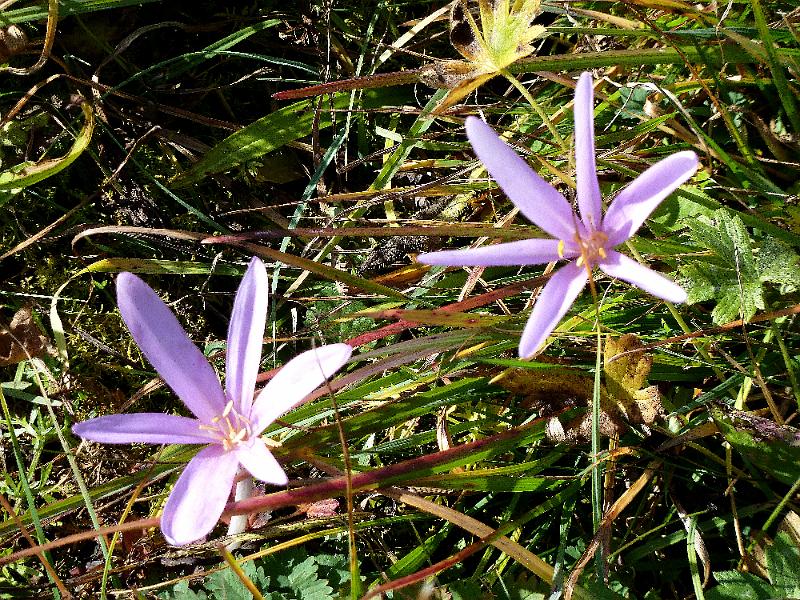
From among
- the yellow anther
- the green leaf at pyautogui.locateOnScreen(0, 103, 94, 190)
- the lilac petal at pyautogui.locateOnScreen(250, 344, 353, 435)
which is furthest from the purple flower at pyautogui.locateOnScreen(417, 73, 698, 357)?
the green leaf at pyautogui.locateOnScreen(0, 103, 94, 190)

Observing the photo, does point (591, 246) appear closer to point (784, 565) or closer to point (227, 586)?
point (784, 565)

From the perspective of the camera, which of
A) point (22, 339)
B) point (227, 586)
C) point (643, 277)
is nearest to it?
point (643, 277)

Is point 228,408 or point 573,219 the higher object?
point 573,219

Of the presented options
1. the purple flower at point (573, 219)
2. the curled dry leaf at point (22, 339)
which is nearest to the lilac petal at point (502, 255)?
the purple flower at point (573, 219)

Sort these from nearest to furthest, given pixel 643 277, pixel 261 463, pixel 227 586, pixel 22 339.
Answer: pixel 643 277
pixel 261 463
pixel 227 586
pixel 22 339

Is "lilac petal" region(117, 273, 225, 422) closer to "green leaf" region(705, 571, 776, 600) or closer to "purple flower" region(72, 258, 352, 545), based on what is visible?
"purple flower" region(72, 258, 352, 545)

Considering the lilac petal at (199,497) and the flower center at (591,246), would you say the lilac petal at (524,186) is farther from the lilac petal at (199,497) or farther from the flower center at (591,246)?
the lilac petal at (199,497)

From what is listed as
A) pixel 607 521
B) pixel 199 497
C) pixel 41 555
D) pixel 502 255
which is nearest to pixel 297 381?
pixel 199 497

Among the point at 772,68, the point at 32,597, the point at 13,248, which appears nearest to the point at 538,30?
the point at 772,68
